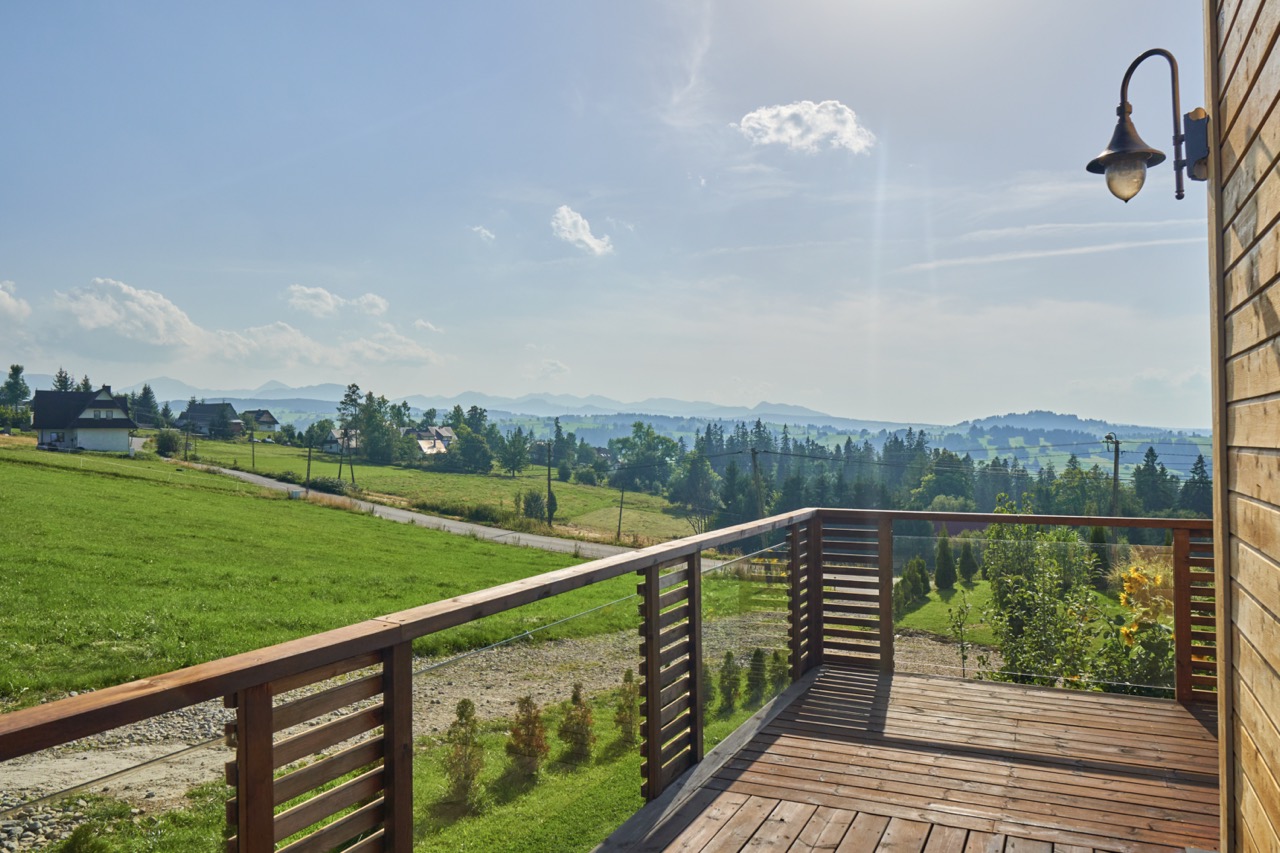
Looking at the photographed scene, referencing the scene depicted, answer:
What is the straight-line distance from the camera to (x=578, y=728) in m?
2.56

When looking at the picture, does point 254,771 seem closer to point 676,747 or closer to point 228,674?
point 228,674

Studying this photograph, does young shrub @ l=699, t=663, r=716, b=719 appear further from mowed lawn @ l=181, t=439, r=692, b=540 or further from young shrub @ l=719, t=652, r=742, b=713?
mowed lawn @ l=181, t=439, r=692, b=540

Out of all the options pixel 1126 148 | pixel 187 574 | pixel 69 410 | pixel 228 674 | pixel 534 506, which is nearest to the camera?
pixel 228 674

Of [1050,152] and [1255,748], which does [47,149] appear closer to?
[1050,152]

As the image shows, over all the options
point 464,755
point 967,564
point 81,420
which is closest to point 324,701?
point 464,755

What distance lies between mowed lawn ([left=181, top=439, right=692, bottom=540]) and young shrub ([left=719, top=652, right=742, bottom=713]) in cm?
3349

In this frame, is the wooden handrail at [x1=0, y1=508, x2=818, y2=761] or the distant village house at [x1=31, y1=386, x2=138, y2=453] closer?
the wooden handrail at [x1=0, y1=508, x2=818, y2=761]

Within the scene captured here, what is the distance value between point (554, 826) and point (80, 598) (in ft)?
46.1

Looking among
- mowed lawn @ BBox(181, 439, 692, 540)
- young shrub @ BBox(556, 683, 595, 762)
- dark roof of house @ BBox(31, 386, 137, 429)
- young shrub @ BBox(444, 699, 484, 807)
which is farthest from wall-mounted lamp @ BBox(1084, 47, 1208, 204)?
dark roof of house @ BBox(31, 386, 137, 429)

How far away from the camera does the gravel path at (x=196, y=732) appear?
4.08 ft

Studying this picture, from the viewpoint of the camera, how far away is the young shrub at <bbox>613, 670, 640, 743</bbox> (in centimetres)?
283

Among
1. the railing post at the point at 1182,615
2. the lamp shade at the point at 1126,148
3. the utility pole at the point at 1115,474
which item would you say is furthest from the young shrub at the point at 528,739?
the utility pole at the point at 1115,474

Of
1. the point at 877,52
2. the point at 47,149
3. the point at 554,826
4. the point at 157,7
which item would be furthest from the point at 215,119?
the point at 554,826

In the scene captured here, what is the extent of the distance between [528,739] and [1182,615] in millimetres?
3913
